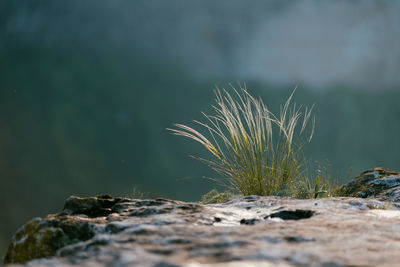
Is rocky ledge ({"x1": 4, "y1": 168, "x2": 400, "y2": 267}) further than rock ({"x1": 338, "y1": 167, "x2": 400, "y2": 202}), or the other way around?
rock ({"x1": 338, "y1": 167, "x2": 400, "y2": 202})

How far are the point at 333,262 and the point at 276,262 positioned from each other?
0.51ft

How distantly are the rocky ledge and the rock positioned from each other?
1201 mm

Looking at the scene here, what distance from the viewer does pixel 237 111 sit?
3.53 m

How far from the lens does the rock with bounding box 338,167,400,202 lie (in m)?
3.12

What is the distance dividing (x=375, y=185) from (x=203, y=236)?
2.92 meters

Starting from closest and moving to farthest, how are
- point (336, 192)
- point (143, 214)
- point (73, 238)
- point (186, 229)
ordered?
point (186, 229)
point (73, 238)
point (143, 214)
point (336, 192)

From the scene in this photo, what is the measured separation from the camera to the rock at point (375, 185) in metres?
3.12

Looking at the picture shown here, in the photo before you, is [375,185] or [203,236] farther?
[375,185]

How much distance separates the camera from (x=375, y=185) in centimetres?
349

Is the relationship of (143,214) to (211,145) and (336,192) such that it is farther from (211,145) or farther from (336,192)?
(336,192)

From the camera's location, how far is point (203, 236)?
46.3 inches

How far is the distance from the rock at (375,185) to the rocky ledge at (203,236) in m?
1.20

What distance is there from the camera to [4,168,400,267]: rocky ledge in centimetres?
93

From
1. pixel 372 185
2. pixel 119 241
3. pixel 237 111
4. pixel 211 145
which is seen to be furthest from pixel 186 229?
pixel 372 185
